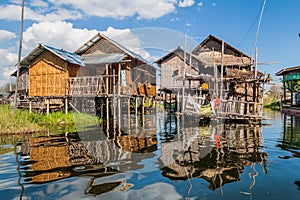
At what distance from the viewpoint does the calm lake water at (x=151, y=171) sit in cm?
358

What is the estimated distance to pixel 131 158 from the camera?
5.66m

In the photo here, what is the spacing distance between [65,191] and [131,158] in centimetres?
220

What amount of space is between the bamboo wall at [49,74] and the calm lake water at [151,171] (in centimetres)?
776

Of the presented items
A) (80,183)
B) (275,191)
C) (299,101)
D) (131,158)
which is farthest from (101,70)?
(299,101)

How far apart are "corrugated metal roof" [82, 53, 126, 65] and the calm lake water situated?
804 cm

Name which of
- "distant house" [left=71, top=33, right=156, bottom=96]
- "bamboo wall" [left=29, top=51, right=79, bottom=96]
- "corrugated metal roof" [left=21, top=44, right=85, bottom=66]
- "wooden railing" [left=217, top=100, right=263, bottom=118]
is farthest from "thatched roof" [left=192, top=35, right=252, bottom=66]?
"bamboo wall" [left=29, top=51, right=79, bottom=96]

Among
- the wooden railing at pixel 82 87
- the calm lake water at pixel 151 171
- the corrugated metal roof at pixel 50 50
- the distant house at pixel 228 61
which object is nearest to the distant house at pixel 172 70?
the distant house at pixel 228 61

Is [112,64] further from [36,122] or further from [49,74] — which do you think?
[36,122]

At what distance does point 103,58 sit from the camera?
50.6 feet

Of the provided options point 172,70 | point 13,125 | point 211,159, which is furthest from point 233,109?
point 13,125

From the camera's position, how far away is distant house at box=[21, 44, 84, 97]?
1461 centimetres

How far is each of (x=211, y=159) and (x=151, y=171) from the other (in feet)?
5.43

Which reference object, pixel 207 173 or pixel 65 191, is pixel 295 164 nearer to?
A: pixel 207 173

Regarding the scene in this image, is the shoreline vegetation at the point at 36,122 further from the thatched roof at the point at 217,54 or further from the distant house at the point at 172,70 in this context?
the thatched roof at the point at 217,54
